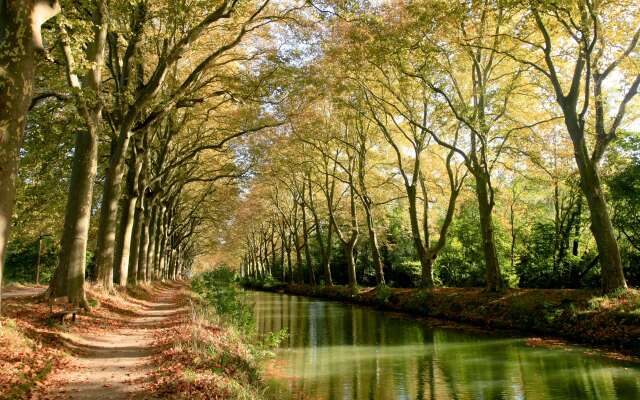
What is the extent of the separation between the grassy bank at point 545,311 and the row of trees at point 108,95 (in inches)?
493

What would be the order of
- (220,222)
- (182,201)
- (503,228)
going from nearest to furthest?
(503,228)
(182,201)
(220,222)

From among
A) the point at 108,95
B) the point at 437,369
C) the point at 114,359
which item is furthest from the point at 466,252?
the point at 114,359

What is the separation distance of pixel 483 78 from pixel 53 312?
1885 centimetres

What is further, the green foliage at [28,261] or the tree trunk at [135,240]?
Answer: the green foliage at [28,261]

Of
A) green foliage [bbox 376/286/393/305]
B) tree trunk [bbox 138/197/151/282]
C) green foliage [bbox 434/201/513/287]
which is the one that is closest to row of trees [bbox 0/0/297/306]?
tree trunk [bbox 138/197/151/282]

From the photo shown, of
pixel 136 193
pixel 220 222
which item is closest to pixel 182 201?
pixel 220 222

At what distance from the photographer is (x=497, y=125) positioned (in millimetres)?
22359

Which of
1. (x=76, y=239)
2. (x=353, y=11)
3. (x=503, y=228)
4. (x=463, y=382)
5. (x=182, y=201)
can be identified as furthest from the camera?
(x=182, y=201)

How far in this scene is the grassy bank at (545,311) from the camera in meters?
13.8

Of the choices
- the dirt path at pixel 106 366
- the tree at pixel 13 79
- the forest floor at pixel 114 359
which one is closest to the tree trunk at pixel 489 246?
the forest floor at pixel 114 359

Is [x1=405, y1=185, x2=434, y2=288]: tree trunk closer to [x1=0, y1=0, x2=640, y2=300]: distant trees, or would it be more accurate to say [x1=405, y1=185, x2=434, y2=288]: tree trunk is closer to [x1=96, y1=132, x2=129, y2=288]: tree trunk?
[x1=0, y1=0, x2=640, y2=300]: distant trees

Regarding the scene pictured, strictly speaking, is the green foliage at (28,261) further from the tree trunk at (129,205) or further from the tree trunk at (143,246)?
the tree trunk at (129,205)

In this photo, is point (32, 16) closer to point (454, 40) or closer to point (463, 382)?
point (463, 382)

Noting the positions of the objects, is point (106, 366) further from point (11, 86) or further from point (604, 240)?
point (604, 240)
